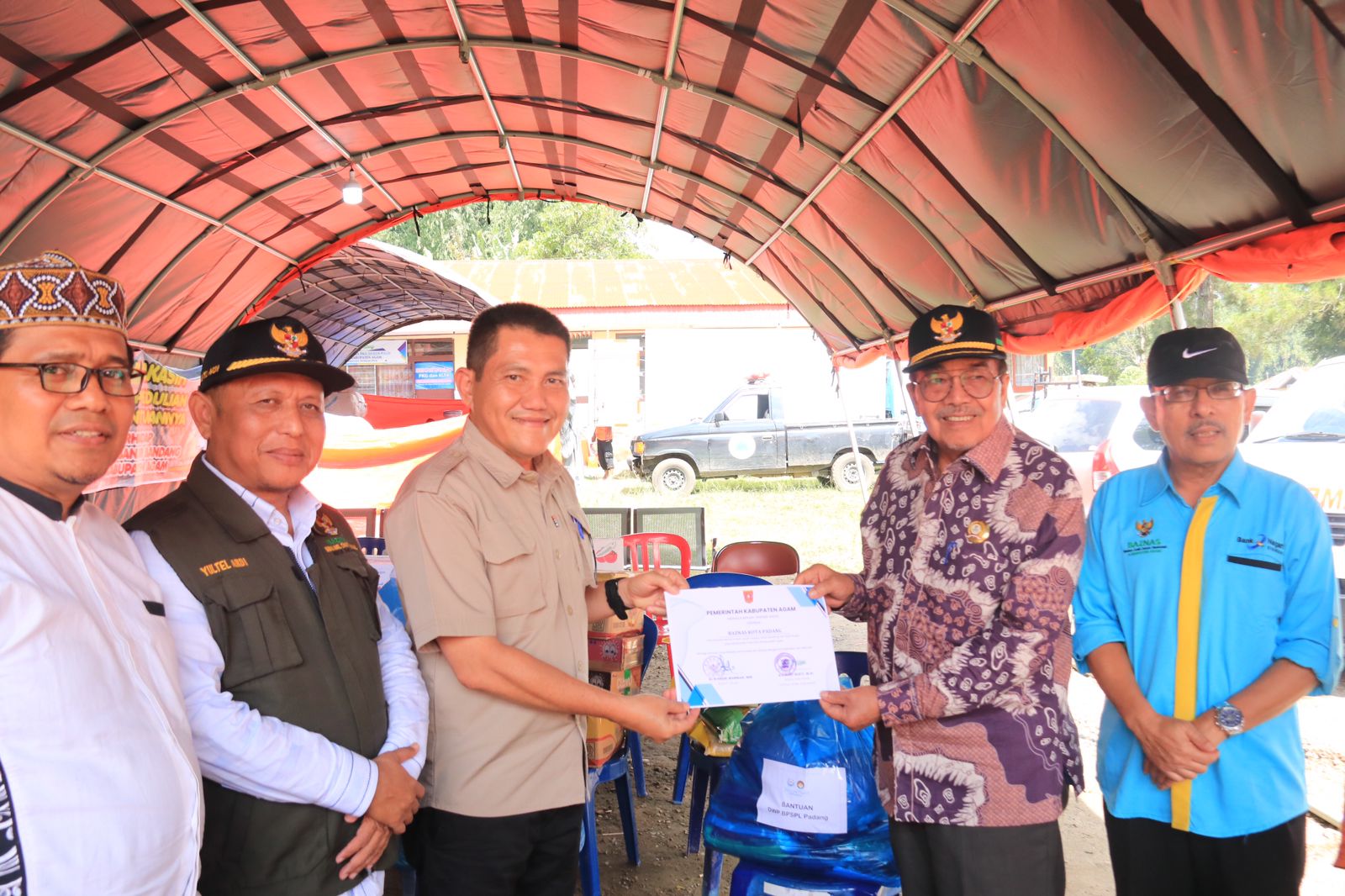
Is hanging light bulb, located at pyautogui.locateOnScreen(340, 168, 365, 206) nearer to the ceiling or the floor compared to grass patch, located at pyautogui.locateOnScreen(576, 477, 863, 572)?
nearer to the ceiling

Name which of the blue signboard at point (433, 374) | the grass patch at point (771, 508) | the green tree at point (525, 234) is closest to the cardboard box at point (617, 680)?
the grass patch at point (771, 508)

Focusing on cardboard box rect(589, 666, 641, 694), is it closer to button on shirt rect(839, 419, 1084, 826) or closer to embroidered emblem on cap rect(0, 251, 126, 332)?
button on shirt rect(839, 419, 1084, 826)

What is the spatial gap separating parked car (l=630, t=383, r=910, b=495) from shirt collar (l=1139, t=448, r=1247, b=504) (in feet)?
44.9

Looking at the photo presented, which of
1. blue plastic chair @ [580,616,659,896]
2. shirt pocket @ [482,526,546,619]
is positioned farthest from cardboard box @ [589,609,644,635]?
shirt pocket @ [482,526,546,619]

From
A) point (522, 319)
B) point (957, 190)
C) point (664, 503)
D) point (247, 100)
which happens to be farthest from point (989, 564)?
point (664, 503)

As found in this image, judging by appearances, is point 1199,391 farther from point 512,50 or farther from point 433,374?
point 433,374

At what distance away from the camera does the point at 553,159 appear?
24.3 ft

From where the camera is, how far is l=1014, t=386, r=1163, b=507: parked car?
8.52 metres

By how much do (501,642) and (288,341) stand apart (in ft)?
2.85

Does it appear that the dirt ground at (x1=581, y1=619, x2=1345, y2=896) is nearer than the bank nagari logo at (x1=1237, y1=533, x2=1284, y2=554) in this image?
No

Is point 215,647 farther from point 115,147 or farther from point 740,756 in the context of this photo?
point 115,147

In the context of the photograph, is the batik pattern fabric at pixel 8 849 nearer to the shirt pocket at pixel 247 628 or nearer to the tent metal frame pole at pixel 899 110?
the shirt pocket at pixel 247 628

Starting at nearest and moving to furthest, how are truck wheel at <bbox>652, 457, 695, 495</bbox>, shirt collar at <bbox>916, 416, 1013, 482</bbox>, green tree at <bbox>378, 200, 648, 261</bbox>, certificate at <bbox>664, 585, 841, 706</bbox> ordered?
1. shirt collar at <bbox>916, 416, 1013, 482</bbox>
2. certificate at <bbox>664, 585, 841, 706</bbox>
3. truck wheel at <bbox>652, 457, 695, 495</bbox>
4. green tree at <bbox>378, 200, 648, 261</bbox>

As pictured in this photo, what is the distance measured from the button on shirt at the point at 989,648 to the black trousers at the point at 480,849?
0.88 meters
